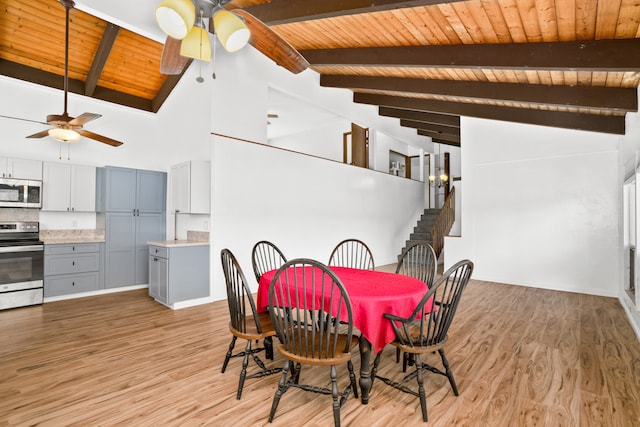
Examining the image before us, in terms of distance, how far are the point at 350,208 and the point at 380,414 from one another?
569 centimetres

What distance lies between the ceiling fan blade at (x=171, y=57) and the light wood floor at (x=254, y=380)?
8.86 feet

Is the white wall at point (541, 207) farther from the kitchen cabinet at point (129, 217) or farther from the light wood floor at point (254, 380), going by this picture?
the kitchen cabinet at point (129, 217)

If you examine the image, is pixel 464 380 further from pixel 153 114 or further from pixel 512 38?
pixel 153 114

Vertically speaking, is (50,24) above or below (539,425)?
above

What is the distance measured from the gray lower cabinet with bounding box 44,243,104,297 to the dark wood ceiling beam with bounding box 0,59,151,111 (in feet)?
7.78

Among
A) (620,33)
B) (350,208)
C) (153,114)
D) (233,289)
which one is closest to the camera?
(233,289)

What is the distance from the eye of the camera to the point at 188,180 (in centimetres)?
512

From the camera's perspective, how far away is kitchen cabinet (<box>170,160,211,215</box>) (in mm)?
5082

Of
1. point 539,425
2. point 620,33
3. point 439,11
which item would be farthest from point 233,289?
point 620,33

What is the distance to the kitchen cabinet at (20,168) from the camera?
187 inches

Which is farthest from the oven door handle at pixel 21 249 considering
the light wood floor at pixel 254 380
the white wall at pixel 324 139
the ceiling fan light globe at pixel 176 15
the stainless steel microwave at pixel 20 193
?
the white wall at pixel 324 139

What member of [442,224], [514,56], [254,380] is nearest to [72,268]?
[254,380]

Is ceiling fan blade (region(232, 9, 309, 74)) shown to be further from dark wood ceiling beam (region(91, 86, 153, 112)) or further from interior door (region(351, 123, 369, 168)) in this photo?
interior door (region(351, 123, 369, 168))

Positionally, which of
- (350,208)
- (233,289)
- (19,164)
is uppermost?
(19,164)
